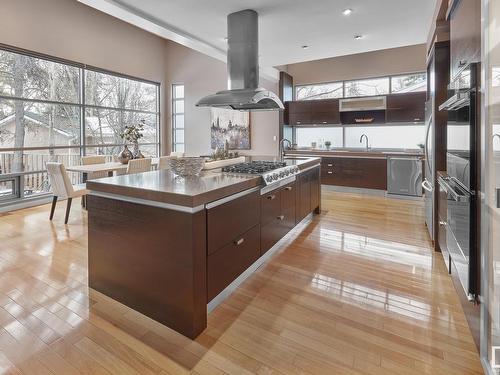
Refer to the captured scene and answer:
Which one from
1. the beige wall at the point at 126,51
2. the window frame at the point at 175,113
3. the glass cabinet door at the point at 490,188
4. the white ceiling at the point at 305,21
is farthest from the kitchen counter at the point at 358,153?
the glass cabinet door at the point at 490,188

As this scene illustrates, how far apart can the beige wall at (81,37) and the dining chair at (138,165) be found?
2903mm

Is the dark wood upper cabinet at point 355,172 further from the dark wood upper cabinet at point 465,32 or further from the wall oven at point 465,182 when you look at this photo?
the wall oven at point 465,182

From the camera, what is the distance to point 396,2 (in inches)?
129

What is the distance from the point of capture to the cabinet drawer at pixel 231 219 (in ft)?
5.88

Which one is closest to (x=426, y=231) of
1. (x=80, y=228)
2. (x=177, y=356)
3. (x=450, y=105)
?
(x=450, y=105)

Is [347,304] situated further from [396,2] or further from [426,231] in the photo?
[396,2]

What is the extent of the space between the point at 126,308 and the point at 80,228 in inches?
89.3

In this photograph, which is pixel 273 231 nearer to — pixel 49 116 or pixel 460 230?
pixel 460 230

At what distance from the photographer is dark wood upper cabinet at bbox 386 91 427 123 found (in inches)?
225

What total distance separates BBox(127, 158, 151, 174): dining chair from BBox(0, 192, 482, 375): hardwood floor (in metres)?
1.52

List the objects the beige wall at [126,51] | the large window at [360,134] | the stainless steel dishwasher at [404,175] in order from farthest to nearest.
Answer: the large window at [360,134]
the stainless steel dishwasher at [404,175]
the beige wall at [126,51]

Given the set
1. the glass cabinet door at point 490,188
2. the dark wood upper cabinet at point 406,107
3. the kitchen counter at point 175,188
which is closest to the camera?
the glass cabinet door at point 490,188

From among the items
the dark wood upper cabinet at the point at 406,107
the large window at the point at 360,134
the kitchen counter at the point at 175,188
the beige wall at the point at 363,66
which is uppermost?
the beige wall at the point at 363,66

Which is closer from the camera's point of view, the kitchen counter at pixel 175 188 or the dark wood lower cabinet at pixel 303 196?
the kitchen counter at pixel 175 188
